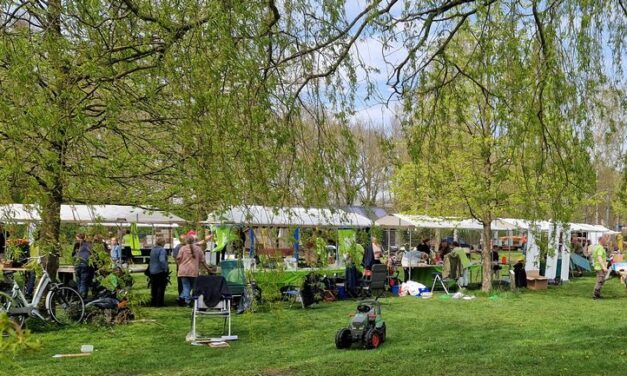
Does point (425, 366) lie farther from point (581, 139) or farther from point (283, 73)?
point (283, 73)

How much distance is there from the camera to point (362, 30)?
18.5ft

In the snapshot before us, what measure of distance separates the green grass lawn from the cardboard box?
4.97 metres

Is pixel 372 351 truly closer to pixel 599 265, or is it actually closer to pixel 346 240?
pixel 346 240

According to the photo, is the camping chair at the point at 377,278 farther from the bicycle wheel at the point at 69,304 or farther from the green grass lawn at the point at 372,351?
the bicycle wheel at the point at 69,304

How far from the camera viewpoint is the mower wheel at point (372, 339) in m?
8.84

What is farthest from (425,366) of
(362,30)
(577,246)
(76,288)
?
(577,246)

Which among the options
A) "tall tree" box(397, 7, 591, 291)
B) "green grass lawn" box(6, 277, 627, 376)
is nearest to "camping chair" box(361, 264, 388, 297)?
"green grass lawn" box(6, 277, 627, 376)

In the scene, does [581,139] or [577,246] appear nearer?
[581,139]

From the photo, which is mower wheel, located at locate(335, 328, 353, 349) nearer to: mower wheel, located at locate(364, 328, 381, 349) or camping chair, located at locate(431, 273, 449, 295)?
mower wheel, located at locate(364, 328, 381, 349)

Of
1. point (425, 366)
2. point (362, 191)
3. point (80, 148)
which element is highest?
point (80, 148)

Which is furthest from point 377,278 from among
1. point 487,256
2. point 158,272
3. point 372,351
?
point 372,351

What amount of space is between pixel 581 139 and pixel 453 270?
38.1ft

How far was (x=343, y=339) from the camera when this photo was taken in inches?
354

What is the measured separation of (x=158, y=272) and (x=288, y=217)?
9400mm
